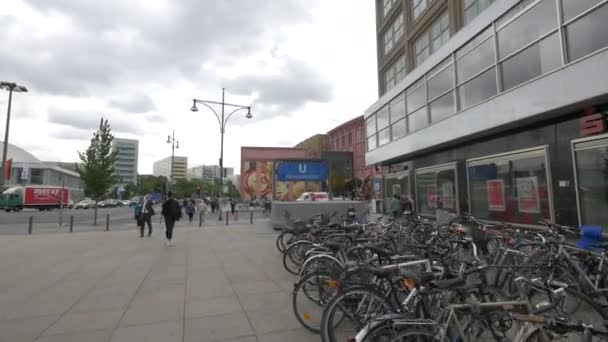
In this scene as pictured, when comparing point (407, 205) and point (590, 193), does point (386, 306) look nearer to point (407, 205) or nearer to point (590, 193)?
point (590, 193)

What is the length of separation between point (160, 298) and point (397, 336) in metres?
4.18

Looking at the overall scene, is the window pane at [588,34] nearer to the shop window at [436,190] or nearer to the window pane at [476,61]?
the window pane at [476,61]

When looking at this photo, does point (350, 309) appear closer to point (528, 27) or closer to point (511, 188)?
point (511, 188)

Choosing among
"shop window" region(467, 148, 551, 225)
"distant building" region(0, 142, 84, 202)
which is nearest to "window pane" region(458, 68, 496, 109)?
"shop window" region(467, 148, 551, 225)

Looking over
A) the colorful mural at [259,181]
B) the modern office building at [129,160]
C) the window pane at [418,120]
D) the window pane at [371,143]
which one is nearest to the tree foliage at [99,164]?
the window pane at [371,143]

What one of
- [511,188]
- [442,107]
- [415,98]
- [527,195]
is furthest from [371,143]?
[527,195]

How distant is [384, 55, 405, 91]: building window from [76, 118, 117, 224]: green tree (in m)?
19.6

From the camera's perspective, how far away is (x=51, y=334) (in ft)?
13.1

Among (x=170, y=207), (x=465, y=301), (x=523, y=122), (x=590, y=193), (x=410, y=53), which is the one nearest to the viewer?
(x=465, y=301)

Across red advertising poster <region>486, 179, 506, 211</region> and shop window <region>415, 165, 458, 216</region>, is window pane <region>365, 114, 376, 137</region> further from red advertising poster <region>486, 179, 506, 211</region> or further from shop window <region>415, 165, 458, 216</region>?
red advertising poster <region>486, 179, 506, 211</region>

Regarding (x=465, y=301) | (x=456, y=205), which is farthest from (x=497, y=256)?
(x=456, y=205)

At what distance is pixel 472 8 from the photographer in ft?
48.0

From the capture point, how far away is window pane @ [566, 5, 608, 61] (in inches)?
285

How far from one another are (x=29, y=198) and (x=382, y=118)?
155 feet
